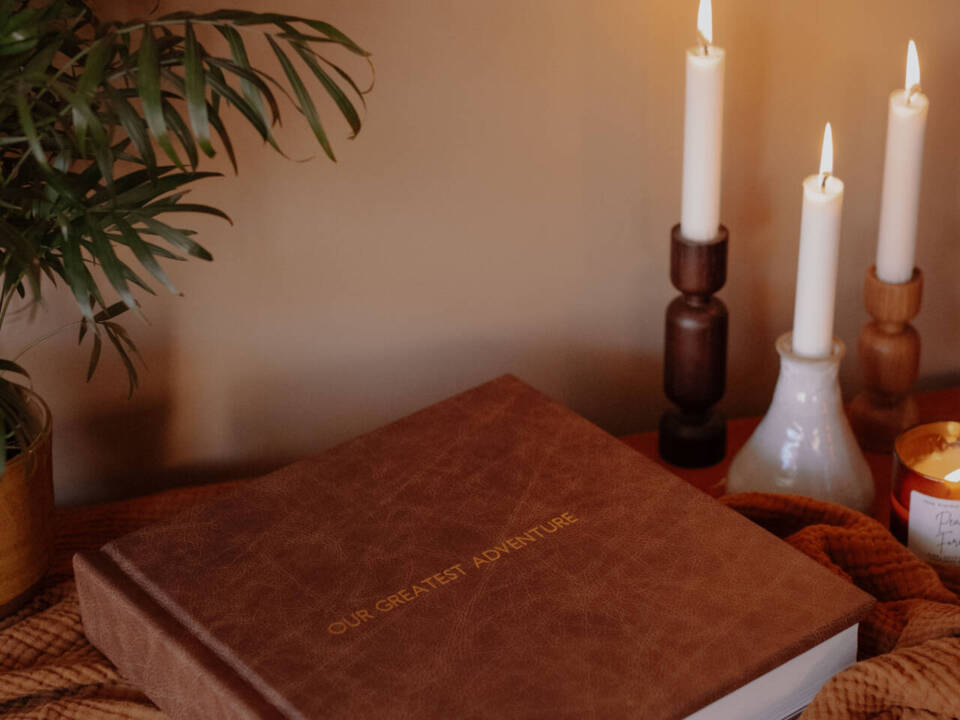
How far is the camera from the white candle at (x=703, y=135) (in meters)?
0.76

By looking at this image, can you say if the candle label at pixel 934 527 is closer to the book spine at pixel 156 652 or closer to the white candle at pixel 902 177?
the white candle at pixel 902 177

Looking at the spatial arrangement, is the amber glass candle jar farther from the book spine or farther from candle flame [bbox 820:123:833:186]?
the book spine

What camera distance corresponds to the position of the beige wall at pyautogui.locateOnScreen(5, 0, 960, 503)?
0.82 meters

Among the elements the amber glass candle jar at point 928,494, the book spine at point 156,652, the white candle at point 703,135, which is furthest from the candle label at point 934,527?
the book spine at point 156,652

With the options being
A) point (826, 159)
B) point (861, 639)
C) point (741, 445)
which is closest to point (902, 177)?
point (826, 159)

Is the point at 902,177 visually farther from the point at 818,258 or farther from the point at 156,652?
the point at 156,652

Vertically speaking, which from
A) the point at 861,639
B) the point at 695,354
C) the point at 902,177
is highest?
the point at 902,177

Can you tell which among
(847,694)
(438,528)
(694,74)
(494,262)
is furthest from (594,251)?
(847,694)

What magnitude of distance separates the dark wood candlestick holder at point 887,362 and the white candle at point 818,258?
4.7 inches

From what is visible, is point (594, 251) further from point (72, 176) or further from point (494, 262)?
point (72, 176)

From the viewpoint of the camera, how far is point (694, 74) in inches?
30.0

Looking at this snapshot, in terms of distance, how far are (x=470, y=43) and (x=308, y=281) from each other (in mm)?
218

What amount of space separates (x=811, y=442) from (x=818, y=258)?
13cm

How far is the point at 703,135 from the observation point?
2.56 feet
